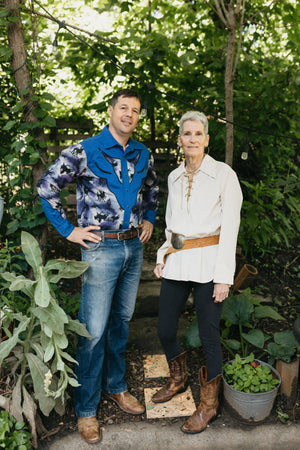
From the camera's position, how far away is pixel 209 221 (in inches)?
90.1

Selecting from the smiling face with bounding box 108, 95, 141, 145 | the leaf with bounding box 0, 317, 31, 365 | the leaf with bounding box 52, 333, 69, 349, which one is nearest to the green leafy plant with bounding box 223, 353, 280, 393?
the leaf with bounding box 52, 333, 69, 349

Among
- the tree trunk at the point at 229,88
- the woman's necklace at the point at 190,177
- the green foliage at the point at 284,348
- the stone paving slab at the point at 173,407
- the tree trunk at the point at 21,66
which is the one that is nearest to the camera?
the woman's necklace at the point at 190,177

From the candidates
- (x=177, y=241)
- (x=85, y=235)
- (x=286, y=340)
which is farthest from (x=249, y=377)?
(x=85, y=235)

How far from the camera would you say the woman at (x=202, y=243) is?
226 centimetres

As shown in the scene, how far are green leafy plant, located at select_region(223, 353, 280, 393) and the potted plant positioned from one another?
9cm

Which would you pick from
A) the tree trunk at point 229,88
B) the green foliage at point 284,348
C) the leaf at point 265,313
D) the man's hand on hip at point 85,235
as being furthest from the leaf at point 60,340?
the tree trunk at point 229,88

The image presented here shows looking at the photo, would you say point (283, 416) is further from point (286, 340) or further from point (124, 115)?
point (124, 115)

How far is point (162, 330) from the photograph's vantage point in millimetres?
2500

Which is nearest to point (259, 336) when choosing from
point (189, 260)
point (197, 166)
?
point (189, 260)

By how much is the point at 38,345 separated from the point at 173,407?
3.44ft

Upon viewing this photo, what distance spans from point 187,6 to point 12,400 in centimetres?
477

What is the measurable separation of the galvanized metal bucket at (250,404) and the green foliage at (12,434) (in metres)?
1.25

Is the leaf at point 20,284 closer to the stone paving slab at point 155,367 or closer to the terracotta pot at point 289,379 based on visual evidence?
the stone paving slab at point 155,367

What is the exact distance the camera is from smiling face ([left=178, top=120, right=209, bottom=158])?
226 centimetres
